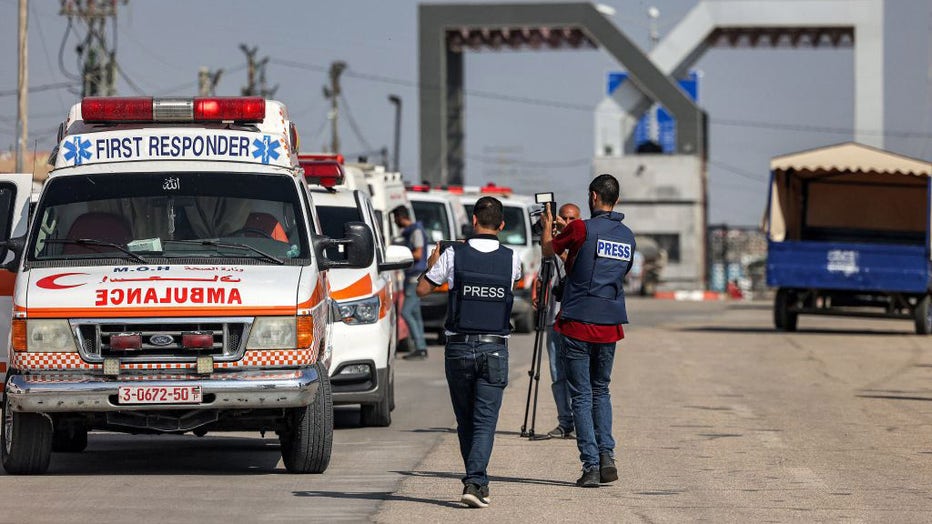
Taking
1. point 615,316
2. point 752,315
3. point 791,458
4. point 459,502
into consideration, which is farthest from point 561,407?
point 752,315

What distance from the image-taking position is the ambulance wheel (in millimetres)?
10680

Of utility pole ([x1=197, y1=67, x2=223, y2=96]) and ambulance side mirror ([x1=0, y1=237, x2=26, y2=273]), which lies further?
utility pole ([x1=197, y1=67, x2=223, y2=96])

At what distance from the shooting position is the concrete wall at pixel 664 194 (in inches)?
2485

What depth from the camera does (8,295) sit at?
12914 millimetres

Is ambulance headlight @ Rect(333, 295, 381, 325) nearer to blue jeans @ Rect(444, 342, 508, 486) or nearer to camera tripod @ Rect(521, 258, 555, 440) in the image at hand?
camera tripod @ Rect(521, 258, 555, 440)

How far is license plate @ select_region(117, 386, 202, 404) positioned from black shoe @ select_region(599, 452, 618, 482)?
249cm

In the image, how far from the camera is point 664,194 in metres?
63.3

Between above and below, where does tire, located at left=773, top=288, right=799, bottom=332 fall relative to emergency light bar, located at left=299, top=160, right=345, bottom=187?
below

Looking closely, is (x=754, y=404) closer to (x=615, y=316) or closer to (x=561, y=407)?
(x=561, y=407)

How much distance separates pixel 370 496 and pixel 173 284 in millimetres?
1766

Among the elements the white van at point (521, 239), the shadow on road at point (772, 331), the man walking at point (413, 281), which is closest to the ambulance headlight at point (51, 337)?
the man walking at point (413, 281)

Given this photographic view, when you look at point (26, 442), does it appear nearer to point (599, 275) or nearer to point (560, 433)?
point (599, 275)

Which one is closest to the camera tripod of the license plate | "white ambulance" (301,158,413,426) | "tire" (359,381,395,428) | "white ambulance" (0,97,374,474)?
"white ambulance" (301,158,413,426)

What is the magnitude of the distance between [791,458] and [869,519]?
2.91 meters
